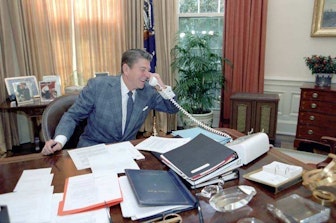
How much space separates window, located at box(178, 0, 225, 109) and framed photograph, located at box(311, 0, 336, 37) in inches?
47.5

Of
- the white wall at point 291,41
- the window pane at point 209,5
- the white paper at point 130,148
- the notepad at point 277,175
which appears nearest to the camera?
the notepad at point 277,175

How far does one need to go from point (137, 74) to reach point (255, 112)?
7.04 ft

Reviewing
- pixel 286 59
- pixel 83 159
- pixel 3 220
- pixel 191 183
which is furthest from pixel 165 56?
pixel 3 220

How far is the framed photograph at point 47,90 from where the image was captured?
3432 millimetres

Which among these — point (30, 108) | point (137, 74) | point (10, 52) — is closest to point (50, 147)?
point (137, 74)

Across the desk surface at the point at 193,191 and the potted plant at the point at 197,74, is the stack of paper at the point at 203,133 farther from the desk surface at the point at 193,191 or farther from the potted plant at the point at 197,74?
the potted plant at the point at 197,74

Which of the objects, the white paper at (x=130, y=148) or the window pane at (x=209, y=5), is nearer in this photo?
the white paper at (x=130, y=148)

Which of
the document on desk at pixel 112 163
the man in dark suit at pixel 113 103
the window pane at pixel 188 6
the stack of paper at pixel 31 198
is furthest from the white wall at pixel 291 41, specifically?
the stack of paper at pixel 31 198

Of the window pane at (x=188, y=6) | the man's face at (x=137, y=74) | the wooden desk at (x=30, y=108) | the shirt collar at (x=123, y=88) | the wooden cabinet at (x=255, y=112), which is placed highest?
the window pane at (x=188, y=6)

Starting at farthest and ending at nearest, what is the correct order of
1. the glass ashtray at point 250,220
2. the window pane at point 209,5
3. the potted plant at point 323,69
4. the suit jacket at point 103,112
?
1. the window pane at point 209,5
2. the potted plant at point 323,69
3. the suit jacket at point 103,112
4. the glass ashtray at point 250,220

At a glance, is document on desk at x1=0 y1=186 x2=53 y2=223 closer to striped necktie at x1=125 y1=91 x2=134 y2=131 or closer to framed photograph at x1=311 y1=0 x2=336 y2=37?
striped necktie at x1=125 y1=91 x2=134 y2=131

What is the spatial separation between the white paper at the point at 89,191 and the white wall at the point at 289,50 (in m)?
3.37

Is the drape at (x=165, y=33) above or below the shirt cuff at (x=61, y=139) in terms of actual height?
above

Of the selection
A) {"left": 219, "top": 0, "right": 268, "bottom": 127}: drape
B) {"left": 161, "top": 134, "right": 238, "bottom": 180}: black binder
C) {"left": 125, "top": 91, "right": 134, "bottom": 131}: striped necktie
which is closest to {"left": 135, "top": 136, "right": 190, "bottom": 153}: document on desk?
{"left": 161, "top": 134, "right": 238, "bottom": 180}: black binder
